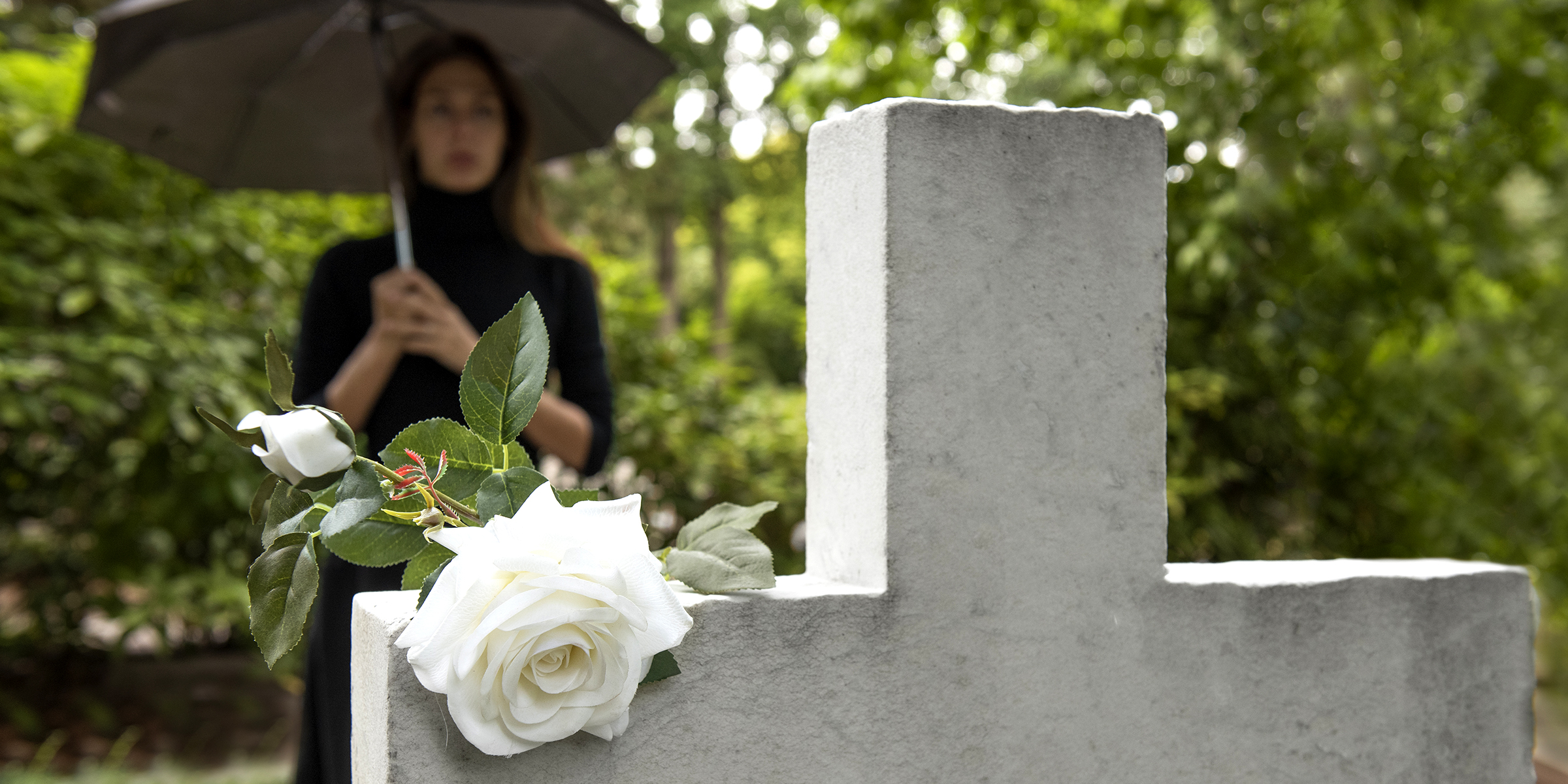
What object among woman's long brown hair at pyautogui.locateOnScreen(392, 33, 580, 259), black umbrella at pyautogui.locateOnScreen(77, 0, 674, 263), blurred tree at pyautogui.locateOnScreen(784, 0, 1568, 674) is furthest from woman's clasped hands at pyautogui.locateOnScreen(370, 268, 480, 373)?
blurred tree at pyautogui.locateOnScreen(784, 0, 1568, 674)

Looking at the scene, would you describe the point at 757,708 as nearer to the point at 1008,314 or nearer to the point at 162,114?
the point at 1008,314

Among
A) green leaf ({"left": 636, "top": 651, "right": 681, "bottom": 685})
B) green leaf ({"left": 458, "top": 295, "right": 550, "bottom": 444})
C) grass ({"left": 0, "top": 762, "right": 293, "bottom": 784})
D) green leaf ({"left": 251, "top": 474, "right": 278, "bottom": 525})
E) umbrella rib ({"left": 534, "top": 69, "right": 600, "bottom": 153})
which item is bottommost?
grass ({"left": 0, "top": 762, "right": 293, "bottom": 784})

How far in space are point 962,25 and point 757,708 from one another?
155 inches

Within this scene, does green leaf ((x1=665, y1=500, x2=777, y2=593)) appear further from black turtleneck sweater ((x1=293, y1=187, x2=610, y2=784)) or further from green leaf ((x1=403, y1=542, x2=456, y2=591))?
black turtleneck sweater ((x1=293, y1=187, x2=610, y2=784))

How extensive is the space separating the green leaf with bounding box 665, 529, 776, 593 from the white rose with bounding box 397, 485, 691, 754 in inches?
6.1

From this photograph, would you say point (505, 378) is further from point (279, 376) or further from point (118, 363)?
point (118, 363)

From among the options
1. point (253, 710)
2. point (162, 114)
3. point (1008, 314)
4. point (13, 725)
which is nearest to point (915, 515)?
point (1008, 314)

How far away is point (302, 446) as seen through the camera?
0.94m

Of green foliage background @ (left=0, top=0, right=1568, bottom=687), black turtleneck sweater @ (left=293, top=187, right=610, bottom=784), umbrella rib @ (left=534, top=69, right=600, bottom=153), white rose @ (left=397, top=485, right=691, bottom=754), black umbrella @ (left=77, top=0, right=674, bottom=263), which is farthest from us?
green foliage background @ (left=0, top=0, right=1568, bottom=687)

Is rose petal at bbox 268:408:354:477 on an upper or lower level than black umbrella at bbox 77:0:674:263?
lower

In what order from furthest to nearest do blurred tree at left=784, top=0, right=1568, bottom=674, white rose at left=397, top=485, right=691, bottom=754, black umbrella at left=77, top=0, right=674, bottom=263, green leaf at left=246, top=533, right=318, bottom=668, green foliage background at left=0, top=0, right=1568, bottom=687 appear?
blurred tree at left=784, top=0, right=1568, bottom=674 < green foliage background at left=0, top=0, right=1568, bottom=687 < black umbrella at left=77, top=0, right=674, bottom=263 < green leaf at left=246, top=533, right=318, bottom=668 < white rose at left=397, top=485, right=691, bottom=754

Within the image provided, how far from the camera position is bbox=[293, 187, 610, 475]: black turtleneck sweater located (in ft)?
6.38

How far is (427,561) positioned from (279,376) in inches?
8.4

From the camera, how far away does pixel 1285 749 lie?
124cm
